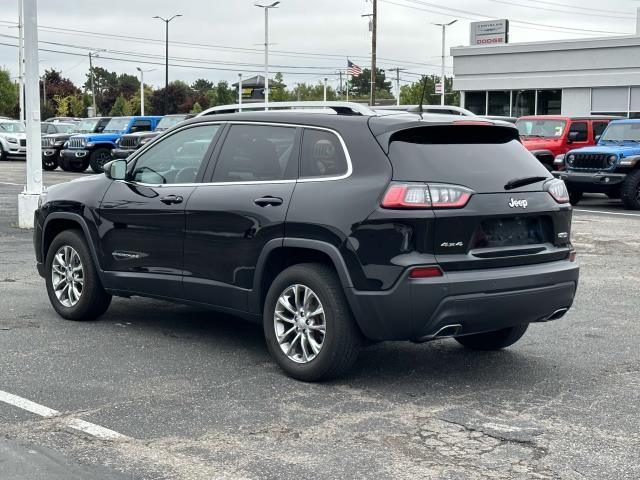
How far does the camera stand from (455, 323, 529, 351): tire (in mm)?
6777

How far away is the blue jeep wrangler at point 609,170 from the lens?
19609 millimetres

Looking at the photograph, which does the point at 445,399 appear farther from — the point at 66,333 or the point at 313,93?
the point at 313,93

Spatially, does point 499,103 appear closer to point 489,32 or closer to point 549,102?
point 549,102

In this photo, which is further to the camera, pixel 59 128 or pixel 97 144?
pixel 59 128

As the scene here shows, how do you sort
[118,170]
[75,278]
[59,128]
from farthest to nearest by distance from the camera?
[59,128] → [75,278] → [118,170]

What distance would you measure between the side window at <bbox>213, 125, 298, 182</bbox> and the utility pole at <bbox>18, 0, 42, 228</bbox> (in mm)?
8274

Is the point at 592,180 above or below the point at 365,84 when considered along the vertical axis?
below

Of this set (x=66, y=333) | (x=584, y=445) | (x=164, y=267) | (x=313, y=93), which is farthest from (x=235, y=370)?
(x=313, y=93)

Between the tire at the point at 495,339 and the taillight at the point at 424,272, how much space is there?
141cm

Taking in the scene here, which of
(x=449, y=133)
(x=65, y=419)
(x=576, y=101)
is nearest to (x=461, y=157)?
(x=449, y=133)

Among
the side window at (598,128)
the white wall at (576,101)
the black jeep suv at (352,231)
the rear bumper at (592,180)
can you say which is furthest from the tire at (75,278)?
the white wall at (576,101)

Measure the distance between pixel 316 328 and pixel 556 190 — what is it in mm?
1787

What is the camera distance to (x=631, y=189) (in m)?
19.6

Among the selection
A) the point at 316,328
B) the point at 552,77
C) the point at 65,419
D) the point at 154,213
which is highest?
the point at 552,77
